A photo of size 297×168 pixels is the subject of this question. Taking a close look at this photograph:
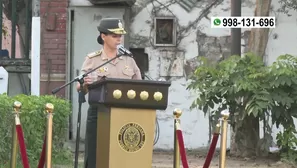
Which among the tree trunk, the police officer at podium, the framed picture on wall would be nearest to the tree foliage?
the tree trunk

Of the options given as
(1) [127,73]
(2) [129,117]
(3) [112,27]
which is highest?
(3) [112,27]

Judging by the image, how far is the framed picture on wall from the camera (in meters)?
11.8

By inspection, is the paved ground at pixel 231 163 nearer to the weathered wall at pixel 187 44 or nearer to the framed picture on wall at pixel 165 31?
the weathered wall at pixel 187 44

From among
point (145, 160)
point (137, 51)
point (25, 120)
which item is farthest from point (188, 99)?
point (145, 160)

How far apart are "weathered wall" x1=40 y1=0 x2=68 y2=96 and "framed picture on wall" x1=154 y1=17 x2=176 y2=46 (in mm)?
1595

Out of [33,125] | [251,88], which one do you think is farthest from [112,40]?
[251,88]

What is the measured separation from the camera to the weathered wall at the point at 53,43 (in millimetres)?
11320

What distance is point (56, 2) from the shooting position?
11320mm

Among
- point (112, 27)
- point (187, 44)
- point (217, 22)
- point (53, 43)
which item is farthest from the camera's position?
point (187, 44)

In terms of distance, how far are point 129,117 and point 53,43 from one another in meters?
6.18

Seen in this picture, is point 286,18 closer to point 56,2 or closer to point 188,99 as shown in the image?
point 188,99

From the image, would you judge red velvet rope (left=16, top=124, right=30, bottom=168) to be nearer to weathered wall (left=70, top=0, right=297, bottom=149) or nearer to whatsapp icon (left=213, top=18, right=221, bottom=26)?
whatsapp icon (left=213, top=18, right=221, bottom=26)

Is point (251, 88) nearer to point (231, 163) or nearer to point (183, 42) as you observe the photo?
point (231, 163)

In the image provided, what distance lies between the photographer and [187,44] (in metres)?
11.9
